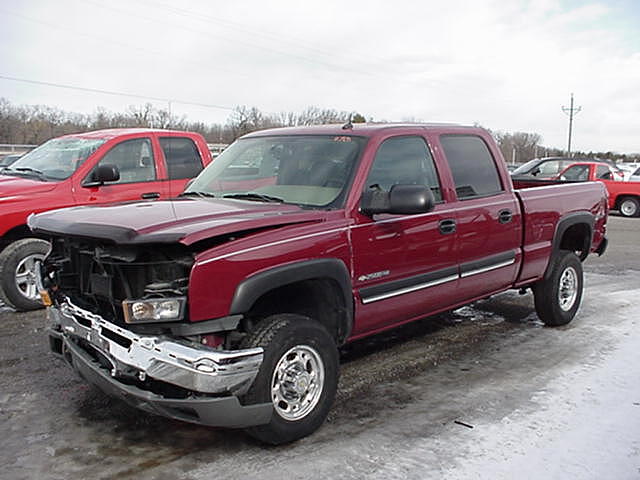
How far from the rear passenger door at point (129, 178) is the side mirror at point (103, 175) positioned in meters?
0.04

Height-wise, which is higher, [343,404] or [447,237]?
[447,237]

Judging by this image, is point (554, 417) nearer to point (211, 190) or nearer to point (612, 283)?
point (211, 190)

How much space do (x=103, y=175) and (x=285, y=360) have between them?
4.29 m

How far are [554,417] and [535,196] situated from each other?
2378 millimetres

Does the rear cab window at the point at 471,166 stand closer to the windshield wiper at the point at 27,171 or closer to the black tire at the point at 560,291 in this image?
the black tire at the point at 560,291

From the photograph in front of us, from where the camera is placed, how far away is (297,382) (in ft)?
12.6

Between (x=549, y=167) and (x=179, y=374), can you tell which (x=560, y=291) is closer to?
(x=179, y=374)

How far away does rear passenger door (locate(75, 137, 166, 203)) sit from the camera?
7.41 meters

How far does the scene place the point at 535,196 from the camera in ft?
19.6

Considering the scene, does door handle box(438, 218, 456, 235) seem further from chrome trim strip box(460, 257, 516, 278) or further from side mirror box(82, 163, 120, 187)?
side mirror box(82, 163, 120, 187)

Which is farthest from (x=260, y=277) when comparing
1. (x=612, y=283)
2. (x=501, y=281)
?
(x=612, y=283)

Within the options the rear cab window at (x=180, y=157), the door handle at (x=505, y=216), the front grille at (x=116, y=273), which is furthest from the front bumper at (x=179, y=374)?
the rear cab window at (x=180, y=157)

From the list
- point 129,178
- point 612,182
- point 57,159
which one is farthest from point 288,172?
point 612,182

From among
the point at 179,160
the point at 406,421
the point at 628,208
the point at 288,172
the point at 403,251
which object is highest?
the point at 179,160
